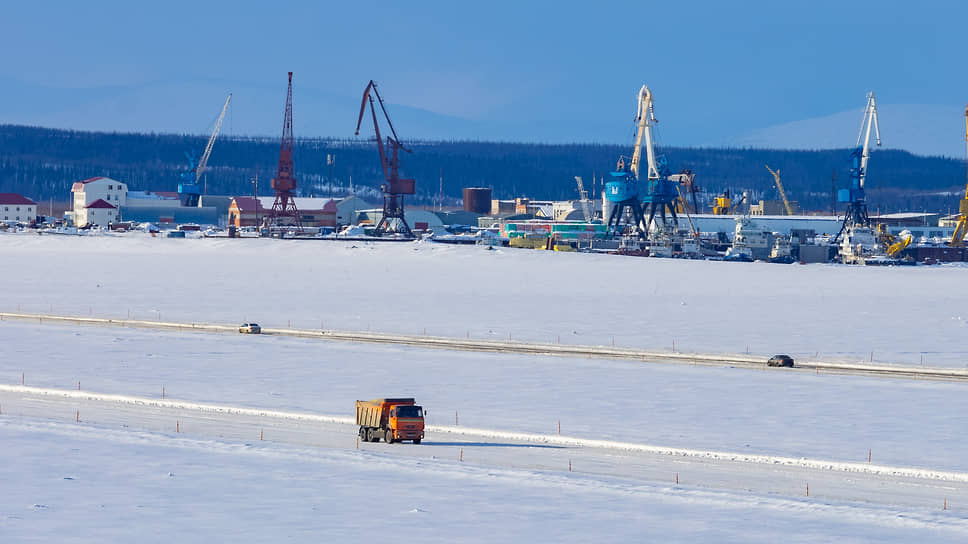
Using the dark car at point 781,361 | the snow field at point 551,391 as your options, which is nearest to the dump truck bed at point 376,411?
the snow field at point 551,391

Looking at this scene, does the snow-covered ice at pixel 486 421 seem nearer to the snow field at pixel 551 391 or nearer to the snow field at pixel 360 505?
the snow field at pixel 360 505

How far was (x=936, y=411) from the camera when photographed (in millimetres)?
51781

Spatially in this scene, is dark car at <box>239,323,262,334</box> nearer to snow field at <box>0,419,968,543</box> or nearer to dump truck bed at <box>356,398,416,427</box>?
dump truck bed at <box>356,398,416,427</box>

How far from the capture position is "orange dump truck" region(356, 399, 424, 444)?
43.8 metres

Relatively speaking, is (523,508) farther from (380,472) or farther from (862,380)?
(862,380)

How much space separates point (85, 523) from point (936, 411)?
36.3m

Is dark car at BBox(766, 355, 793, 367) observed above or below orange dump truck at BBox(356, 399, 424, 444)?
above

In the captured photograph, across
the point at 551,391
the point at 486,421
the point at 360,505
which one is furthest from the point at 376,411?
the point at 551,391

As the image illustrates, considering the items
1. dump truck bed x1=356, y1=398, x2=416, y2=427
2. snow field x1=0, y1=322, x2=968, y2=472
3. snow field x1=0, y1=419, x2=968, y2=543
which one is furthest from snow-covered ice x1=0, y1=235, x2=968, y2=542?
dump truck bed x1=356, y1=398, x2=416, y2=427

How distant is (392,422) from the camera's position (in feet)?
144

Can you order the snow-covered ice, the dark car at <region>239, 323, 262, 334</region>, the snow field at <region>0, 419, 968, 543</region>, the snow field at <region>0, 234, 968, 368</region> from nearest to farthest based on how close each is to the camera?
the snow field at <region>0, 419, 968, 543</region> < the snow-covered ice < the dark car at <region>239, 323, 262, 334</region> < the snow field at <region>0, 234, 968, 368</region>

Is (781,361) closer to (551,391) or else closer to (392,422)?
(551,391)

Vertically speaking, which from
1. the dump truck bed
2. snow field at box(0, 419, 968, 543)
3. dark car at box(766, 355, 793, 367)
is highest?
dark car at box(766, 355, 793, 367)

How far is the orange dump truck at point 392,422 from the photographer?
4384 cm
